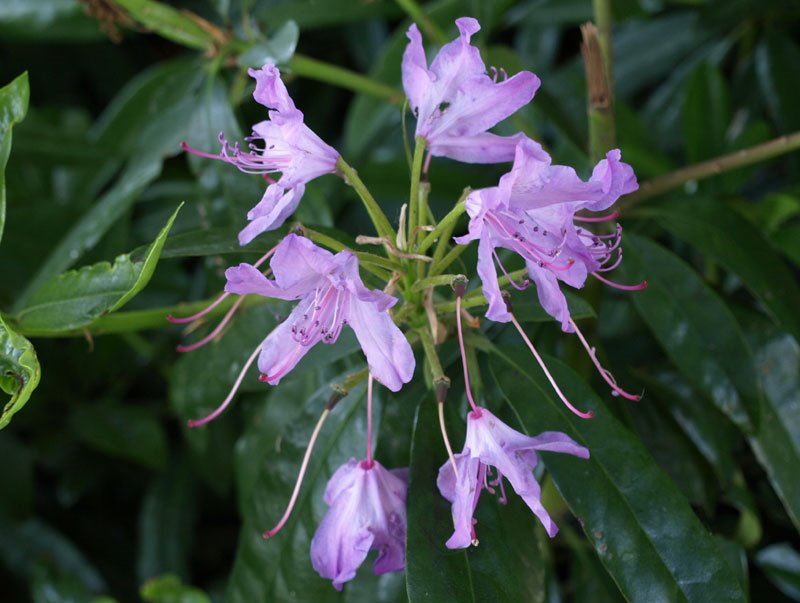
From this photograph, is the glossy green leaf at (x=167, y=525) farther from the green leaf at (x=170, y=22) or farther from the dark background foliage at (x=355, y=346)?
the green leaf at (x=170, y=22)

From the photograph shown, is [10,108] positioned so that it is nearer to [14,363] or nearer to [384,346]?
[14,363]

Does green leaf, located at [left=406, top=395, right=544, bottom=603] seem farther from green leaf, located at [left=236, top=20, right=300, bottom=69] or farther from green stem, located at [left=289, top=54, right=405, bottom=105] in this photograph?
green stem, located at [left=289, top=54, right=405, bottom=105]

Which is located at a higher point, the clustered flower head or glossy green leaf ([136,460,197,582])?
the clustered flower head

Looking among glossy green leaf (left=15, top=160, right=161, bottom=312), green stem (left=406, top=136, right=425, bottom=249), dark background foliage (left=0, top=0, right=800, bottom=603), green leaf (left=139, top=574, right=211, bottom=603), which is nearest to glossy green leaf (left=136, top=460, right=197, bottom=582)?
dark background foliage (left=0, top=0, right=800, bottom=603)

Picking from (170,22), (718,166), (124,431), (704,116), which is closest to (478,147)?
(718,166)

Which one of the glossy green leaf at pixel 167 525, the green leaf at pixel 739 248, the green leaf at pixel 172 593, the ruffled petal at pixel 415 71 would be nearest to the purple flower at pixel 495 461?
the ruffled petal at pixel 415 71

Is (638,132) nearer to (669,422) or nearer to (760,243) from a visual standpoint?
(760,243)
